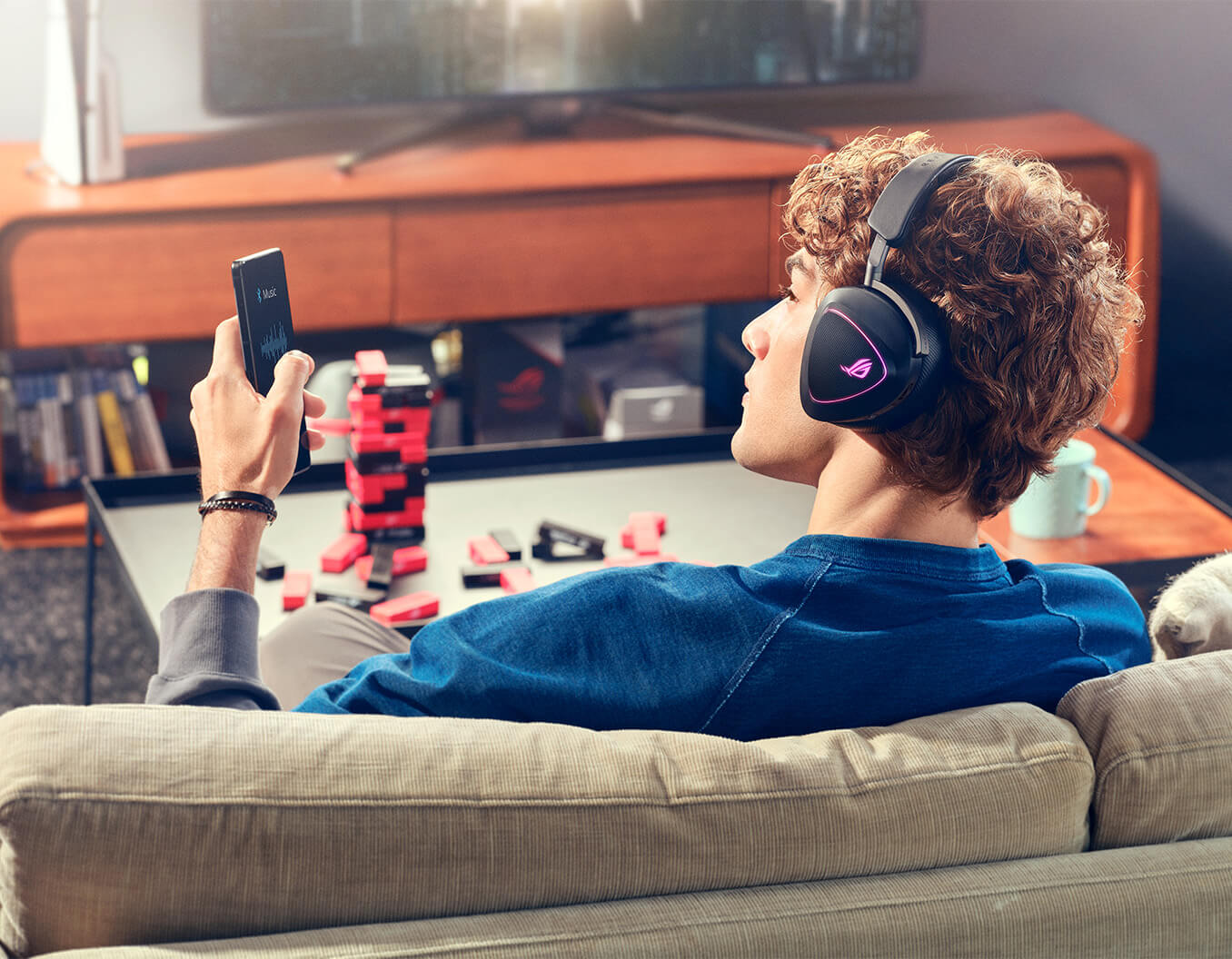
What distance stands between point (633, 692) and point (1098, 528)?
3.67ft

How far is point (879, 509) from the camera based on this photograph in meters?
1.06

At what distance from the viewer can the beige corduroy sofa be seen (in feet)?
2.48

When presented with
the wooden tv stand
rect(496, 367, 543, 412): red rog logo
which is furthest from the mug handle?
rect(496, 367, 543, 412): red rog logo

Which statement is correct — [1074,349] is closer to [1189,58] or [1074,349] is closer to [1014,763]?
[1014,763]

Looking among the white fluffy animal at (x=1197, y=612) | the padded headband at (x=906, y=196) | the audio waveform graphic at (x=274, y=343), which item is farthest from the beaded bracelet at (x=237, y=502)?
the white fluffy animal at (x=1197, y=612)

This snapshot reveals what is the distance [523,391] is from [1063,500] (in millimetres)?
1543

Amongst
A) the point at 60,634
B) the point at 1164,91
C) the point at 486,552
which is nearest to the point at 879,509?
the point at 486,552

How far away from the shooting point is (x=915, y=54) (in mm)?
3293

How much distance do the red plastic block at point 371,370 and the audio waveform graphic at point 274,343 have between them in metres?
0.49

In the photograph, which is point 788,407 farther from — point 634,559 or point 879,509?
point 634,559

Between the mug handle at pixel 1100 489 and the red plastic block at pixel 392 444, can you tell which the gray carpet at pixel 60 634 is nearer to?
the red plastic block at pixel 392 444

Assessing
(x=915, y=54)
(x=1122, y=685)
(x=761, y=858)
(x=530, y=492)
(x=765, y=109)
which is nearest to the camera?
(x=761, y=858)

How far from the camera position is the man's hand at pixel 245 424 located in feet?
3.62

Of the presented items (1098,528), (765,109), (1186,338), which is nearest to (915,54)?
(765,109)
